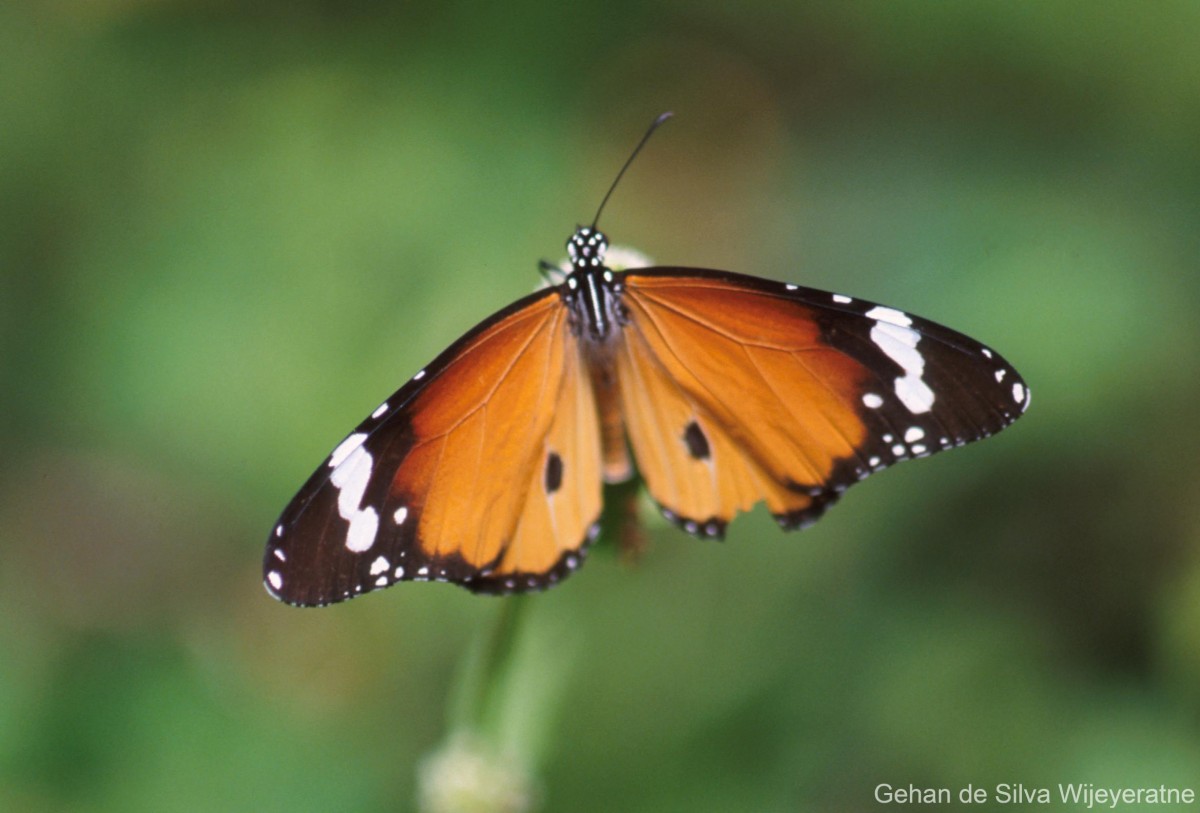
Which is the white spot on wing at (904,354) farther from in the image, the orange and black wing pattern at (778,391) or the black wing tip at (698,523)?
the black wing tip at (698,523)

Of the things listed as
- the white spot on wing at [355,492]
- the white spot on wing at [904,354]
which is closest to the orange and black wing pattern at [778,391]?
the white spot on wing at [904,354]

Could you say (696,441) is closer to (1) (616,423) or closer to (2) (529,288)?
(1) (616,423)

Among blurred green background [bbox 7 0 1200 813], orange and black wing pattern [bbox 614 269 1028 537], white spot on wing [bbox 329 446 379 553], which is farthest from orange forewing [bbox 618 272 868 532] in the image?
white spot on wing [bbox 329 446 379 553]

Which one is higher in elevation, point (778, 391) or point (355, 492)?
point (778, 391)

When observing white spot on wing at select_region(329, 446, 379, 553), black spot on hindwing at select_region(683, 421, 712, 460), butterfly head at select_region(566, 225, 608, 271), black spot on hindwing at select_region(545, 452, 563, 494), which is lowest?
white spot on wing at select_region(329, 446, 379, 553)

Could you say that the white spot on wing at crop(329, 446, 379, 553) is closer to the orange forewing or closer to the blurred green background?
the blurred green background

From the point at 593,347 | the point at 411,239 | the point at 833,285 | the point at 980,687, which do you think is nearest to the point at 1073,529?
the point at 980,687

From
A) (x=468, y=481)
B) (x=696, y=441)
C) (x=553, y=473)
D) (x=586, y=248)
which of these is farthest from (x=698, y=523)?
(x=586, y=248)
